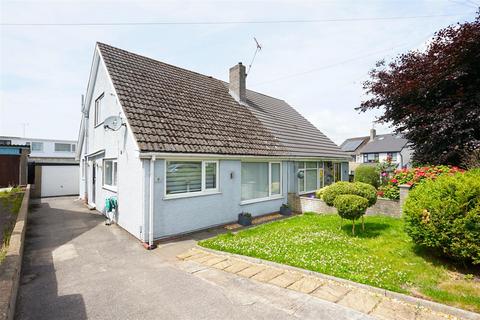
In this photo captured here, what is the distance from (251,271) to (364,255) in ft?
9.73

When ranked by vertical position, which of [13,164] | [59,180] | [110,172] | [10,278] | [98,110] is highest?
[98,110]

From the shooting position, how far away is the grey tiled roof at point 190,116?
355 inches

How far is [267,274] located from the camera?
223 inches

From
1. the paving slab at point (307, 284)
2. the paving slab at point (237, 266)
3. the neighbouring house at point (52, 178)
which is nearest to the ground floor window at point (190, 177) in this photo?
the paving slab at point (237, 266)

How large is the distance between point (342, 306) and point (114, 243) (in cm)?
682

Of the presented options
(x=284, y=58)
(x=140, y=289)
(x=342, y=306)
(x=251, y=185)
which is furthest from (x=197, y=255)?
(x=284, y=58)

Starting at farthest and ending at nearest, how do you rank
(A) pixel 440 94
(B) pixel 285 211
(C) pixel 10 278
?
(B) pixel 285 211, (A) pixel 440 94, (C) pixel 10 278

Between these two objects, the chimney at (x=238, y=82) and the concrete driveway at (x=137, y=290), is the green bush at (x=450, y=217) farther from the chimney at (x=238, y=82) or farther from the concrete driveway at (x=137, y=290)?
the chimney at (x=238, y=82)

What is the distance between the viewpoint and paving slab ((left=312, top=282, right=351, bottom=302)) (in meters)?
4.63

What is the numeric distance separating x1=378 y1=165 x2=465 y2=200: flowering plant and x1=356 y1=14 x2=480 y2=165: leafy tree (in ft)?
4.51

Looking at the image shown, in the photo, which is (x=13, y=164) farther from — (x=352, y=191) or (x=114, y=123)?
(x=352, y=191)

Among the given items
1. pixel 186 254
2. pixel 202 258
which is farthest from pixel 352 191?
pixel 186 254

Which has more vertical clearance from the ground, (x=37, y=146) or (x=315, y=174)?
(x=37, y=146)

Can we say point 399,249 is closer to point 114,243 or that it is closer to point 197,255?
point 197,255
